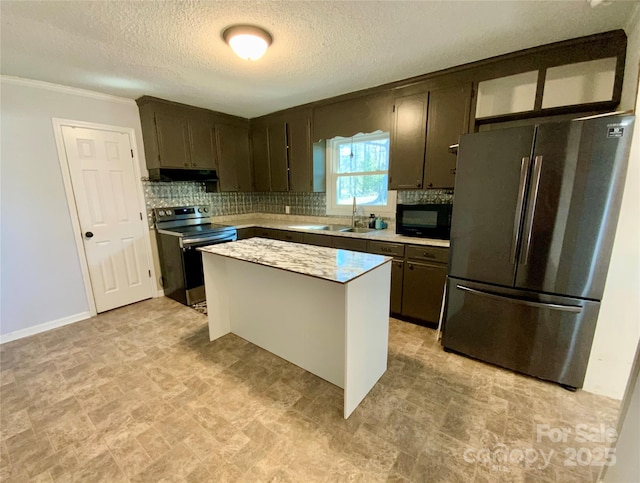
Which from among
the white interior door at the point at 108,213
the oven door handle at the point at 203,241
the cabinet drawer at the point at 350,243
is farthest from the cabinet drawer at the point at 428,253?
the white interior door at the point at 108,213

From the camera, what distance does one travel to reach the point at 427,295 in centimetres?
272

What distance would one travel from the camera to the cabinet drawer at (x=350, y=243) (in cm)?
305

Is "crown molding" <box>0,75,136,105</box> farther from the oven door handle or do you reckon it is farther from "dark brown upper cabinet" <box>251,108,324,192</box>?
the oven door handle

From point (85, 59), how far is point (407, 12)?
253cm

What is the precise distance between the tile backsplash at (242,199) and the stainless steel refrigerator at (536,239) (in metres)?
0.98

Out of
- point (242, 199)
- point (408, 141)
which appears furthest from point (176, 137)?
point (408, 141)

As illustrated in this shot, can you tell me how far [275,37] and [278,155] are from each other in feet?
6.85

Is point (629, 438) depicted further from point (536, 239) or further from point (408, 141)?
point (408, 141)

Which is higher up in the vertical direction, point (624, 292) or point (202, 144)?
point (202, 144)

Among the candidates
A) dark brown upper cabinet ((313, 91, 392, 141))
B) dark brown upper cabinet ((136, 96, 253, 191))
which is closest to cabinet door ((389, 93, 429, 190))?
dark brown upper cabinet ((313, 91, 392, 141))

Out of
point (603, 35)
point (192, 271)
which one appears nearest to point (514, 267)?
point (603, 35)

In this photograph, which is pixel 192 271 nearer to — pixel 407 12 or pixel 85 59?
pixel 85 59

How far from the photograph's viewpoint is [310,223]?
4234 millimetres

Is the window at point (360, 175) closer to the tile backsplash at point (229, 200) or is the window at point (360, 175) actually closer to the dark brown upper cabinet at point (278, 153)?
the tile backsplash at point (229, 200)
